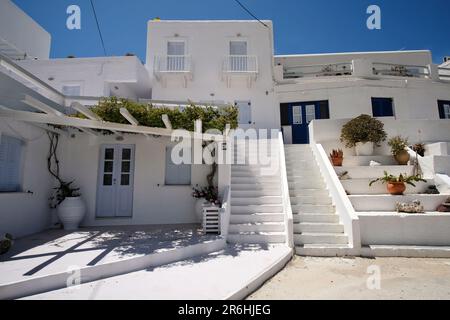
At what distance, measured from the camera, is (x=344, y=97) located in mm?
13719

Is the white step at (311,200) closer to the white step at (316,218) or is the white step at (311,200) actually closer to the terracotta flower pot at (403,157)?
the white step at (316,218)

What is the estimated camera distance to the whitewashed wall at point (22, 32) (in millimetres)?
13414

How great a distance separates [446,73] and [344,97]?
8057 mm

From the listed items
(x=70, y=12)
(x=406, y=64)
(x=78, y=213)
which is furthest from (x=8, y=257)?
(x=406, y=64)

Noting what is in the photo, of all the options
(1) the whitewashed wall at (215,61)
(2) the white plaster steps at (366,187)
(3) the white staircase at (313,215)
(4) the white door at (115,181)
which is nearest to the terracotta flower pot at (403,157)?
(2) the white plaster steps at (366,187)

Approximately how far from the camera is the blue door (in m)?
14.1

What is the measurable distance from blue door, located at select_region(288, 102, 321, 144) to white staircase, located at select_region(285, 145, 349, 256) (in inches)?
180

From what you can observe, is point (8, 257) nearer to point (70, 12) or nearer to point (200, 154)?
point (200, 154)

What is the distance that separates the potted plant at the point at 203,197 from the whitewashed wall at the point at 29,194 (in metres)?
4.69

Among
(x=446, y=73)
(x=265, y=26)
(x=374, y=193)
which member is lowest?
(x=374, y=193)

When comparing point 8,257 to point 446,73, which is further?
point 446,73

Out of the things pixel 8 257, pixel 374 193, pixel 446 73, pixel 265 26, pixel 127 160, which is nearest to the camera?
pixel 8 257

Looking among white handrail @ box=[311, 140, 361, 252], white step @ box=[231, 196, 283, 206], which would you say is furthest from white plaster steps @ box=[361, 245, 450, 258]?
white step @ box=[231, 196, 283, 206]

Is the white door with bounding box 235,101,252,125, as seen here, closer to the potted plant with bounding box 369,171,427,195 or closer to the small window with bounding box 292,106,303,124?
the small window with bounding box 292,106,303,124
